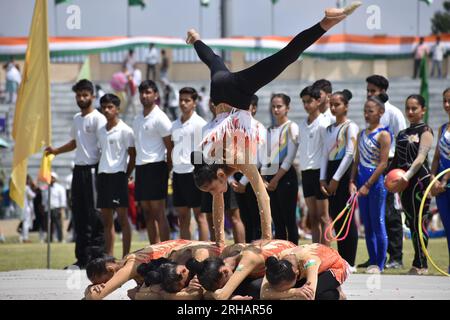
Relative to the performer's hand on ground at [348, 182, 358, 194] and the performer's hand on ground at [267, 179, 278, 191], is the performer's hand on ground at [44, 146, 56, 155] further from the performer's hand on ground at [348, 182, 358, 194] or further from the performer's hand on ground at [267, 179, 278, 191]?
the performer's hand on ground at [348, 182, 358, 194]

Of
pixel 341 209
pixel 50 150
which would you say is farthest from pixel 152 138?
pixel 341 209

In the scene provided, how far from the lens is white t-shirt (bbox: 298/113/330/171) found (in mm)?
12125

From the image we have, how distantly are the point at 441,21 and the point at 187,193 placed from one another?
3864 cm

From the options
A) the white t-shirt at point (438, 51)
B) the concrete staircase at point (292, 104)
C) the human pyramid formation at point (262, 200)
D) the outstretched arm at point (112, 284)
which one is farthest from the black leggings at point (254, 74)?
the white t-shirt at point (438, 51)

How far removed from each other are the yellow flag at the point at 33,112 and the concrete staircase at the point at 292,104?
15466 mm

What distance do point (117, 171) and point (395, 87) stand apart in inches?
874

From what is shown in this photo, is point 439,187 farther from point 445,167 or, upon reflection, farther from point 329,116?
point 329,116

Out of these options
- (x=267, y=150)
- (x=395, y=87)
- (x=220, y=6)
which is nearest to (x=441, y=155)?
(x=267, y=150)

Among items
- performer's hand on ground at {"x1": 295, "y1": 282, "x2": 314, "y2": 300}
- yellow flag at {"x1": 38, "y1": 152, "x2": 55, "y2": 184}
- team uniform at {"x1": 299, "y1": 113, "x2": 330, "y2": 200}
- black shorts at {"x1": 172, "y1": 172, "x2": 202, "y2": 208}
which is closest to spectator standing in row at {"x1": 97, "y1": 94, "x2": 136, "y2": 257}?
black shorts at {"x1": 172, "y1": 172, "x2": 202, "y2": 208}

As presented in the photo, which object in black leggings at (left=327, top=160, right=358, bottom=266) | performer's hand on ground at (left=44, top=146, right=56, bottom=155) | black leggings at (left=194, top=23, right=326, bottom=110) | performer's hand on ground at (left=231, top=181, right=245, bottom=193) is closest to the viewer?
black leggings at (left=194, top=23, right=326, bottom=110)

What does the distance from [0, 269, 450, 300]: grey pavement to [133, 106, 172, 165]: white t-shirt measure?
191cm
